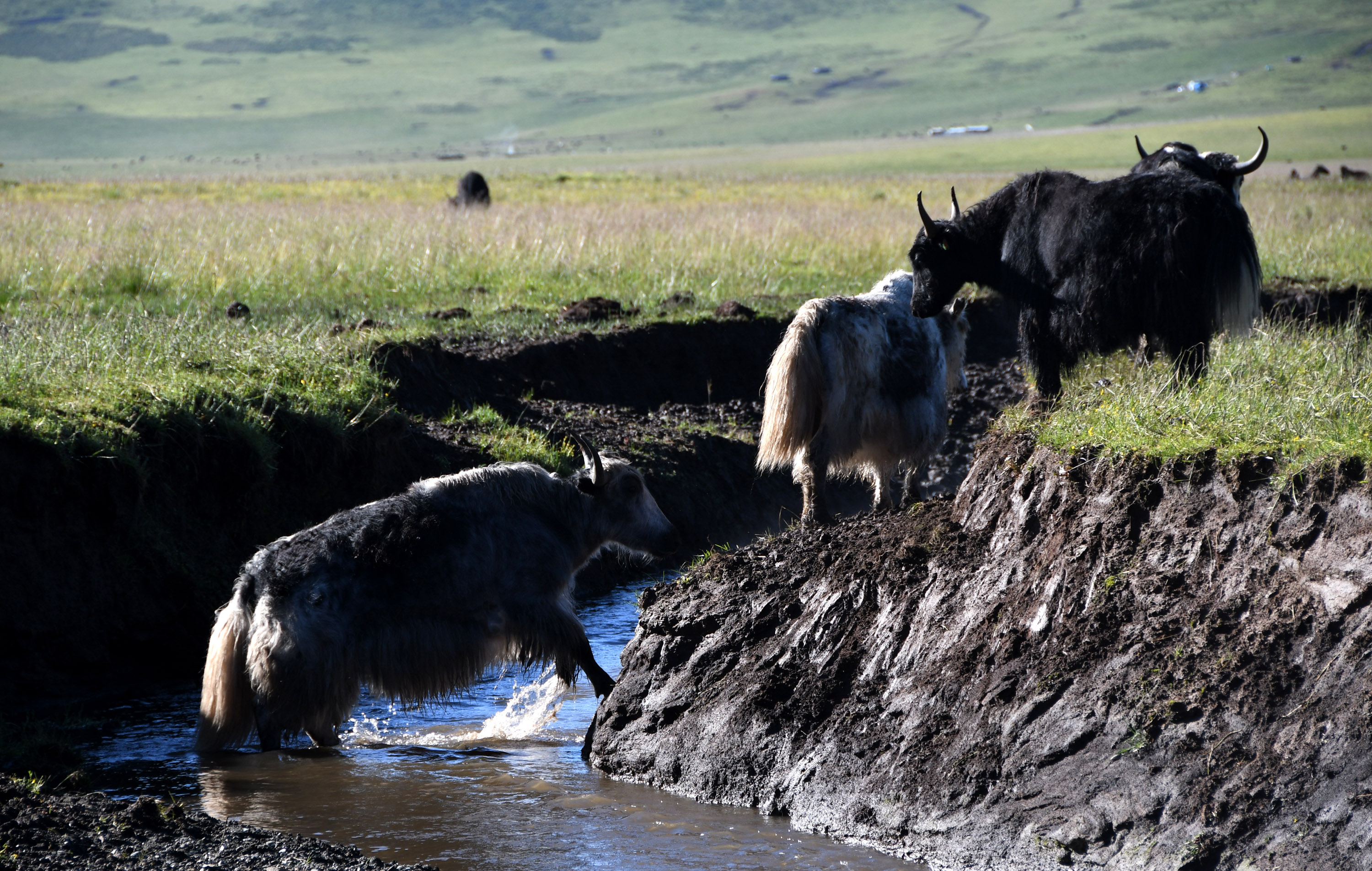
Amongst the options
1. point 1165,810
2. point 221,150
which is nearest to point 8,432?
point 1165,810

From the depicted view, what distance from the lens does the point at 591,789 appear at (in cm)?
558

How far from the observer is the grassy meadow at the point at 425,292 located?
562 centimetres

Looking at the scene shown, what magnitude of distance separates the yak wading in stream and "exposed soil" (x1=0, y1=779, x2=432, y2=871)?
1097mm

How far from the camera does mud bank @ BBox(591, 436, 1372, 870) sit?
416 centimetres

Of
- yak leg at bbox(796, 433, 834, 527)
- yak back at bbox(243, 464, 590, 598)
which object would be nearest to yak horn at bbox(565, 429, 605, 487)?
yak back at bbox(243, 464, 590, 598)

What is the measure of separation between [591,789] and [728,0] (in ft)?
611

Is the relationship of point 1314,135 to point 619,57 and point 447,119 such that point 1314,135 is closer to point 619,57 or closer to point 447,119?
point 447,119

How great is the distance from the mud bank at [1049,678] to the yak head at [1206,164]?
3.02 meters

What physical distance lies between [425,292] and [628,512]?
27.0 feet

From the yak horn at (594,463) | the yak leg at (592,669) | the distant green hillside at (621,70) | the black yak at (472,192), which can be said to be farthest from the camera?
the distant green hillside at (621,70)

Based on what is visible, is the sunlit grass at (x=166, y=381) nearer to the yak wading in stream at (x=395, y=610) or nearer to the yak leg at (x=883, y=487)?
the yak wading in stream at (x=395, y=610)

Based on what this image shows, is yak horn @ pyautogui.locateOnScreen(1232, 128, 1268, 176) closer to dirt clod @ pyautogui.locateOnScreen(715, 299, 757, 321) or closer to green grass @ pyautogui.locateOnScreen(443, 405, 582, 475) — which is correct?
green grass @ pyautogui.locateOnScreen(443, 405, 582, 475)

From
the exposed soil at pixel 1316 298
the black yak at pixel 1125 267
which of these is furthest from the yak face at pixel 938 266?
the exposed soil at pixel 1316 298

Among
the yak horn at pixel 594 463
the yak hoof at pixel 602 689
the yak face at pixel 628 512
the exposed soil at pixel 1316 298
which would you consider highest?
the exposed soil at pixel 1316 298
